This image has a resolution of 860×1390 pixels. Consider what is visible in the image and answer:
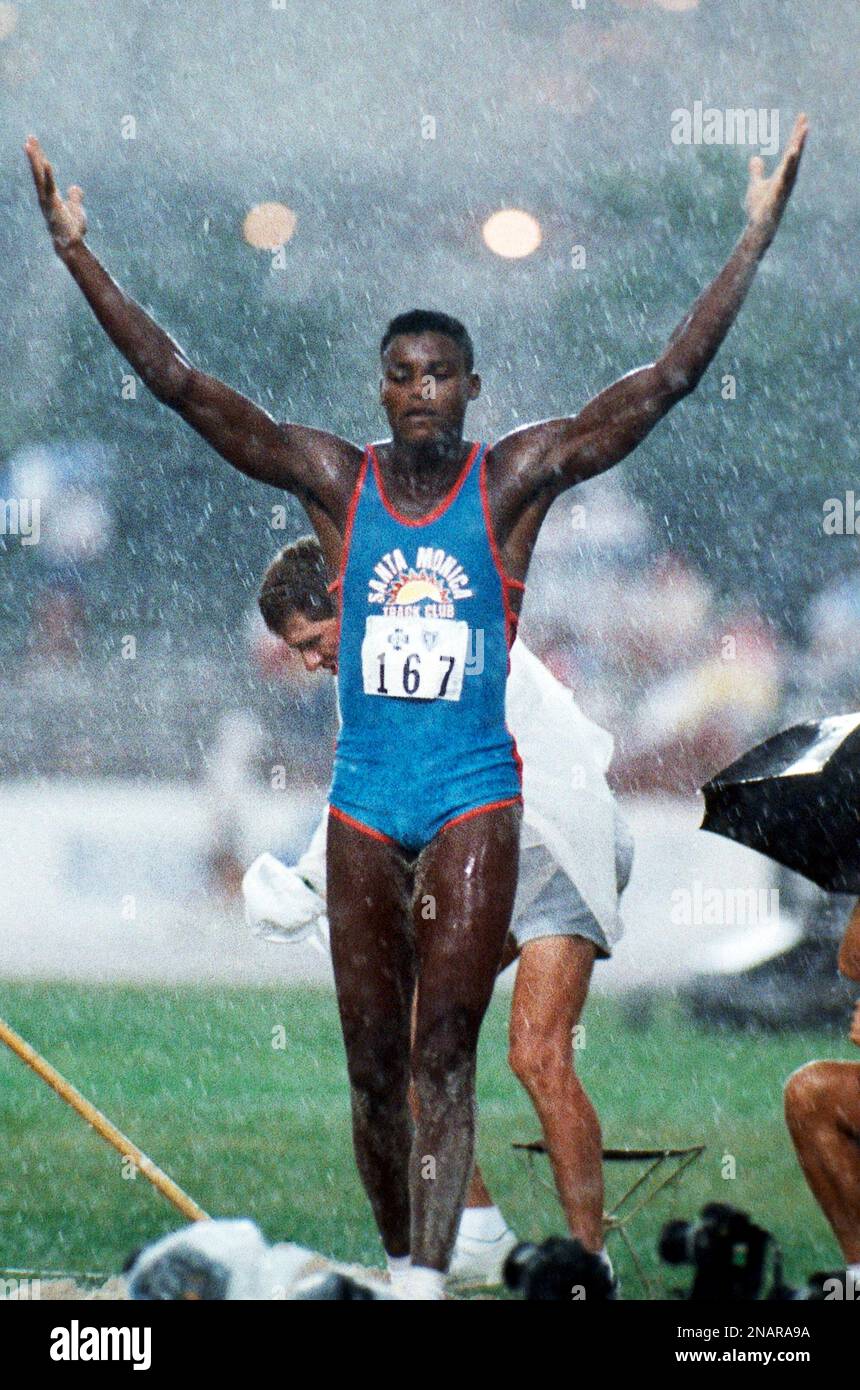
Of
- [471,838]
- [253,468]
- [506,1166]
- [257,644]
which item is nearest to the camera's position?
[471,838]

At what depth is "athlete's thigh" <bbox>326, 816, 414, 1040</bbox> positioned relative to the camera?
4.02m

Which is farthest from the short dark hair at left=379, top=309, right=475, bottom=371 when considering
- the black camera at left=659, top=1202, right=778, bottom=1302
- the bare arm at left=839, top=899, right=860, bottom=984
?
the black camera at left=659, top=1202, right=778, bottom=1302

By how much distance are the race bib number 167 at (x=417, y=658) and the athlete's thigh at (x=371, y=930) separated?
340 mm

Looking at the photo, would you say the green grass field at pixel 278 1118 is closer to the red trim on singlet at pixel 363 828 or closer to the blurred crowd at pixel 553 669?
the blurred crowd at pixel 553 669

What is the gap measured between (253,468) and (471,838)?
1022 mm

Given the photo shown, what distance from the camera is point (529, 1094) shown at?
4.32 m

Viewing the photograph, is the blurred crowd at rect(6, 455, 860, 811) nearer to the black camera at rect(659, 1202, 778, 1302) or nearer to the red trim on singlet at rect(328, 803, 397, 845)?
the red trim on singlet at rect(328, 803, 397, 845)

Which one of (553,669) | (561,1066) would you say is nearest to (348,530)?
(553,669)

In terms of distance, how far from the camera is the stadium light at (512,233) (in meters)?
4.85

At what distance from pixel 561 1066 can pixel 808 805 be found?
852mm

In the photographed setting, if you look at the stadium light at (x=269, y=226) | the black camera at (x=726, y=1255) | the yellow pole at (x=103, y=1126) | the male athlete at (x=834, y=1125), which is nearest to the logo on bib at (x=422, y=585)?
the male athlete at (x=834, y=1125)

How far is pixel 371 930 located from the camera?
13.2ft

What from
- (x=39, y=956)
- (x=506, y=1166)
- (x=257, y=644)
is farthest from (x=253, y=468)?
(x=506, y=1166)
